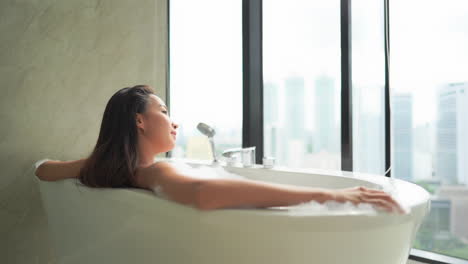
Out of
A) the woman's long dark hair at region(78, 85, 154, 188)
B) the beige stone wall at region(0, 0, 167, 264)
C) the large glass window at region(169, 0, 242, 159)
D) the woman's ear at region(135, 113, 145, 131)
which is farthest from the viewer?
the large glass window at region(169, 0, 242, 159)

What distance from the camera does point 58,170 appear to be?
Result: 1365 millimetres

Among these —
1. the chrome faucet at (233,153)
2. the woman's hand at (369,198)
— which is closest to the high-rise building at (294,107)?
the chrome faucet at (233,153)

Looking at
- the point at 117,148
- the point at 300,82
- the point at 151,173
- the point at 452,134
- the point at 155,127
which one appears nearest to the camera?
the point at 151,173

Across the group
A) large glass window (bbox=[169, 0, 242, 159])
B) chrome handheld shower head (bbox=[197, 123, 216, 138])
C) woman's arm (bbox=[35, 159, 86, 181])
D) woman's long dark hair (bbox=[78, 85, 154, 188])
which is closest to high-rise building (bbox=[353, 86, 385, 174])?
chrome handheld shower head (bbox=[197, 123, 216, 138])

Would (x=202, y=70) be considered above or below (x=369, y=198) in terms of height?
above

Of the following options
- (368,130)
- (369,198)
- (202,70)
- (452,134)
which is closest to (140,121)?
(369,198)

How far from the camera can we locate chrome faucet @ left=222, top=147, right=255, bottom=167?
5.52 feet

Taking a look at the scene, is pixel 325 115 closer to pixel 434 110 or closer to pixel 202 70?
pixel 434 110

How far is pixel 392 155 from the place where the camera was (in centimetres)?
163

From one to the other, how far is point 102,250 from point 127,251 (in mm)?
183

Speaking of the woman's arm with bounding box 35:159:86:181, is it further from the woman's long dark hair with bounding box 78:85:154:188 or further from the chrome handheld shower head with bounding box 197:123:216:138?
the chrome handheld shower head with bounding box 197:123:216:138

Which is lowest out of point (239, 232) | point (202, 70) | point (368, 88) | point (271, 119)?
point (239, 232)

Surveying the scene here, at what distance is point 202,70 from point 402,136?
145cm

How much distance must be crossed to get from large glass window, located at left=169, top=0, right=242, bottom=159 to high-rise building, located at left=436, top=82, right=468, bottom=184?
116 cm
